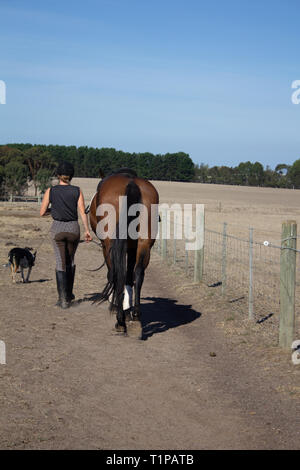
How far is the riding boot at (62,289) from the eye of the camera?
29.9 feet

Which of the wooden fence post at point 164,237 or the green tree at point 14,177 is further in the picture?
the green tree at point 14,177

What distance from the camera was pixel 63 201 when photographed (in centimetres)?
899

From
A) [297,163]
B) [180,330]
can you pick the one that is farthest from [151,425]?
[297,163]

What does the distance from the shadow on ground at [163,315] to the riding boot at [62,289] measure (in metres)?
1.27

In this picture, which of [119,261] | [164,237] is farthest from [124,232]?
[164,237]

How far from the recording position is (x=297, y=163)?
129m

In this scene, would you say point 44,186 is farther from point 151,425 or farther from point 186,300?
point 151,425

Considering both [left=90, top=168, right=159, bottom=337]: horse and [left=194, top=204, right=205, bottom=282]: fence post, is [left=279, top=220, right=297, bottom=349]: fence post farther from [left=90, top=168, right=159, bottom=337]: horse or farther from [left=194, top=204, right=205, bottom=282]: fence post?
[left=194, top=204, right=205, bottom=282]: fence post

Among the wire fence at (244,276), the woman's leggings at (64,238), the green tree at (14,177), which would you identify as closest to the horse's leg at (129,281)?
the woman's leggings at (64,238)

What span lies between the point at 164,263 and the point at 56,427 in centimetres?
1190

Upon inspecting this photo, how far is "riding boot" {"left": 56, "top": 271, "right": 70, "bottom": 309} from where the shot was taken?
912 cm

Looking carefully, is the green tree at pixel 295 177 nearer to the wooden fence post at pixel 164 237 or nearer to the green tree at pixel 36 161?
the green tree at pixel 36 161

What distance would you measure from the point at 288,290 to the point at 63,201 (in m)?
3.73
